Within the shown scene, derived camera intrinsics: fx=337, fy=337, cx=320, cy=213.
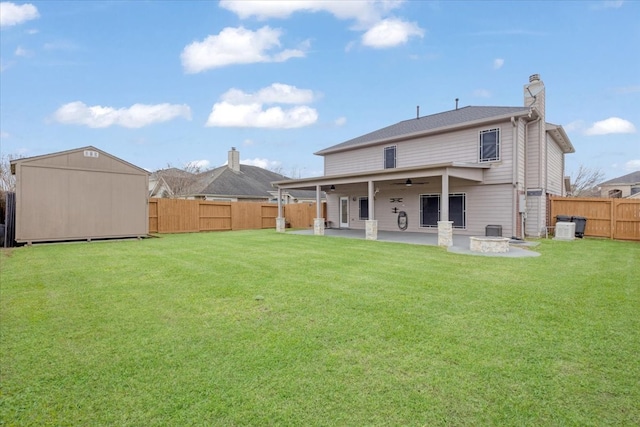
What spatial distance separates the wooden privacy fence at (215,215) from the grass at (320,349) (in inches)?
413

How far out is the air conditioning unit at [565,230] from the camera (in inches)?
496

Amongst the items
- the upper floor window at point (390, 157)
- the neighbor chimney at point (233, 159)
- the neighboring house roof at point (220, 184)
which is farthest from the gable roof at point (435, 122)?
the neighbor chimney at point (233, 159)

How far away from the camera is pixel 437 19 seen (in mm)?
13484

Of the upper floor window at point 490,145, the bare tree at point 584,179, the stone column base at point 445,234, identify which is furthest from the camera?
the bare tree at point 584,179

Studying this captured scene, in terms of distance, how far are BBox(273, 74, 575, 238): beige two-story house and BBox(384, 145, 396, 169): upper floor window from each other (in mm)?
50

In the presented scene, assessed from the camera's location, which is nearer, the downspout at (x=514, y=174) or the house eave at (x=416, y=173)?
the house eave at (x=416, y=173)

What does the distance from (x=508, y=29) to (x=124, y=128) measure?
23317mm

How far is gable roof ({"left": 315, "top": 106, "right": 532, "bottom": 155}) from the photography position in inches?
536

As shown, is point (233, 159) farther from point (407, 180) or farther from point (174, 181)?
point (407, 180)

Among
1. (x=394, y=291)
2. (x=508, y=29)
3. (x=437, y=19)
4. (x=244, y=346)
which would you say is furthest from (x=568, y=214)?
(x=244, y=346)

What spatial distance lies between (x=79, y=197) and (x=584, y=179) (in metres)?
36.3

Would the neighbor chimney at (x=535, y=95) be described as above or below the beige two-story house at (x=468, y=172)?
above

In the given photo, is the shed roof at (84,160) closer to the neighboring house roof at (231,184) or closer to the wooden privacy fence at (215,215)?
the wooden privacy fence at (215,215)

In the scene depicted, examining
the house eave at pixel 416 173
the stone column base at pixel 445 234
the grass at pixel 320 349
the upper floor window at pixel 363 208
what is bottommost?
the grass at pixel 320 349
